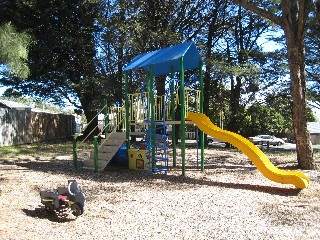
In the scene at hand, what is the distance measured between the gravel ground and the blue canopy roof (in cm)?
298

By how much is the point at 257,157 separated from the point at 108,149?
429 cm

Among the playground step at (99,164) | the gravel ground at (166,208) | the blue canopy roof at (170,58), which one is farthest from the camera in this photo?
the playground step at (99,164)

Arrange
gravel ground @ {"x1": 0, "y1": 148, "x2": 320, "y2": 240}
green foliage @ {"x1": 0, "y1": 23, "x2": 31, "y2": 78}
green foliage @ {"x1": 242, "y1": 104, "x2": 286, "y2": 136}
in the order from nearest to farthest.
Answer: gravel ground @ {"x1": 0, "y1": 148, "x2": 320, "y2": 240} → green foliage @ {"x1": 0, "y1": 23, "x2": 31, "y2": 78} → green foliage @ {"x1": 242, "y1": 104, "x2": 286, "y2": 136}

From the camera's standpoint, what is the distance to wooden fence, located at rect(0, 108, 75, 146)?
59.0 feet

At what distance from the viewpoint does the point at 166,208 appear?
18.9 ft

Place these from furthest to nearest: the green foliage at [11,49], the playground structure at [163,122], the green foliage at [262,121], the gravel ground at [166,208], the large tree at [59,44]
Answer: the green foliage at [262,121]
the large tree at [59,44]
the playground structure at [163,122]
the green foliage at [11,49]
the gravel ground at [166,208]

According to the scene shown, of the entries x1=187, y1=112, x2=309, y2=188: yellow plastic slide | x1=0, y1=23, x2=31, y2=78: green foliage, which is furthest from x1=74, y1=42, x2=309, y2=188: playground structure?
x1=0, y1=23, x2=31, y2=78: green foliage

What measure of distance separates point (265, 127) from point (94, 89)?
69.1ft

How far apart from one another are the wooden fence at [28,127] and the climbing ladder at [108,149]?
342 inches

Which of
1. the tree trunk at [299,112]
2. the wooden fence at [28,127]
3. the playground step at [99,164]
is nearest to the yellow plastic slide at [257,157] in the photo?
the tree trunk at [299,112]

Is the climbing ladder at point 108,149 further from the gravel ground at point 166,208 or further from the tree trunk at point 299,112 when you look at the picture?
the tree trunk at point 299,112

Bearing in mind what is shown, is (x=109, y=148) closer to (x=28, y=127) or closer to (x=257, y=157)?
(x=257, y=157)

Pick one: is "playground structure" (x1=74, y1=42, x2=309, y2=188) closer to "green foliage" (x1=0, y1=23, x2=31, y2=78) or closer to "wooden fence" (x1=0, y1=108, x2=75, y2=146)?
"green foliage" (x1=0, y1=23, x2=31, y2=78)

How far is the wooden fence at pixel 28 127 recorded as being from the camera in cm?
1797
